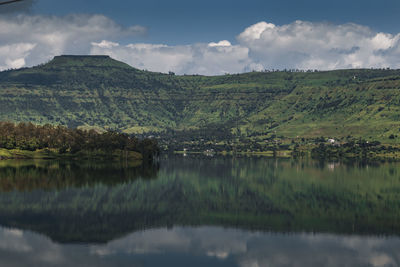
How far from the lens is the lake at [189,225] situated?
4919 centimetres

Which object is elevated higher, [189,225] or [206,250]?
[206,250]

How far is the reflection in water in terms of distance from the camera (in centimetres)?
4722

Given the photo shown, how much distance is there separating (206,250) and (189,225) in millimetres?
14816

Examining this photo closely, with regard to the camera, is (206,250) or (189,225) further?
(189,225)

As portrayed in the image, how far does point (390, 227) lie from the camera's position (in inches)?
2702

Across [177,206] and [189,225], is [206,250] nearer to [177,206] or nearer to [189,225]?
[189,225]

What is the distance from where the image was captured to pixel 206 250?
2061 inches

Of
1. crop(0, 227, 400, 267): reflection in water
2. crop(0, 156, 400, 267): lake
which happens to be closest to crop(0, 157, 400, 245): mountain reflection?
crop(0, 156, 400, 267): lake

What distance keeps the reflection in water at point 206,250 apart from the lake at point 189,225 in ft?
0.33

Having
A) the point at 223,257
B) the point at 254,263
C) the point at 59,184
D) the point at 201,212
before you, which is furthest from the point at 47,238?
the point at 59,184

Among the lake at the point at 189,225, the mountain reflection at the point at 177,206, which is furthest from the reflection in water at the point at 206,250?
Result: the mountain reflection at the point at 177,206

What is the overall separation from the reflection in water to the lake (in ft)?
0.33

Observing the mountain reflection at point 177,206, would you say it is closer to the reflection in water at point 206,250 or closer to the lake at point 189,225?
the lake at point 189,225

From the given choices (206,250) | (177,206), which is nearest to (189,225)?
(206,250)
